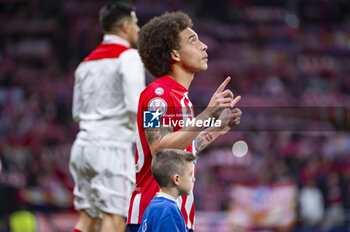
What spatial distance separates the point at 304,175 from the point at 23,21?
8.69 m

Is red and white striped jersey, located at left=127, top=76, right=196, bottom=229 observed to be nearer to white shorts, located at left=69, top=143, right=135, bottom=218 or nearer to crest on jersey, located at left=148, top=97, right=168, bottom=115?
crest on jersey, located at left=148, top=97, right=168, bottom=115

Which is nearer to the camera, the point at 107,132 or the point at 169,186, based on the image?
the point at 169,186

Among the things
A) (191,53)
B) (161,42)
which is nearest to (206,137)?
(191,53)

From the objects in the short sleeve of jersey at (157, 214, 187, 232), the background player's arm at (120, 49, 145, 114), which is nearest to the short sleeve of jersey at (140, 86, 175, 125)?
the short sleeve of jersey at (157, 214, 187, 232)

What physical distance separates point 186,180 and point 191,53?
74 centimetres

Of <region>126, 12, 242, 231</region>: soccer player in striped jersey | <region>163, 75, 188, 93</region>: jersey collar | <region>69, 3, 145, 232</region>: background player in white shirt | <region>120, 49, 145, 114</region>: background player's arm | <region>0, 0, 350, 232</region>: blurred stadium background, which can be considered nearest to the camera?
<region>126, 12, 242, 231</region>: soccer player in striped jersey

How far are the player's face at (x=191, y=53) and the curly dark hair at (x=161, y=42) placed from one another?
3 centimetres

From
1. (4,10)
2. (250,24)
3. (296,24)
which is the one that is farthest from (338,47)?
(4,10)

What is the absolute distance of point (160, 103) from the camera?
3.13 meters

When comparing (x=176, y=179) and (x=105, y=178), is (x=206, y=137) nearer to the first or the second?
(x=176, y=179)

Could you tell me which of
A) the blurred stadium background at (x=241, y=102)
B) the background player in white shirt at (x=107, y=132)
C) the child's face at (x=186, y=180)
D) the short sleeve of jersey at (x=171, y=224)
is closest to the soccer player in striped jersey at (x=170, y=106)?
the child's face at (x=186, y=180)

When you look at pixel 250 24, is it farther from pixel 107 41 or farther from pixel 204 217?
pixel 107 41

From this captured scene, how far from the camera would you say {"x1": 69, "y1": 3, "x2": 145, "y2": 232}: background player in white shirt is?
438 cm
